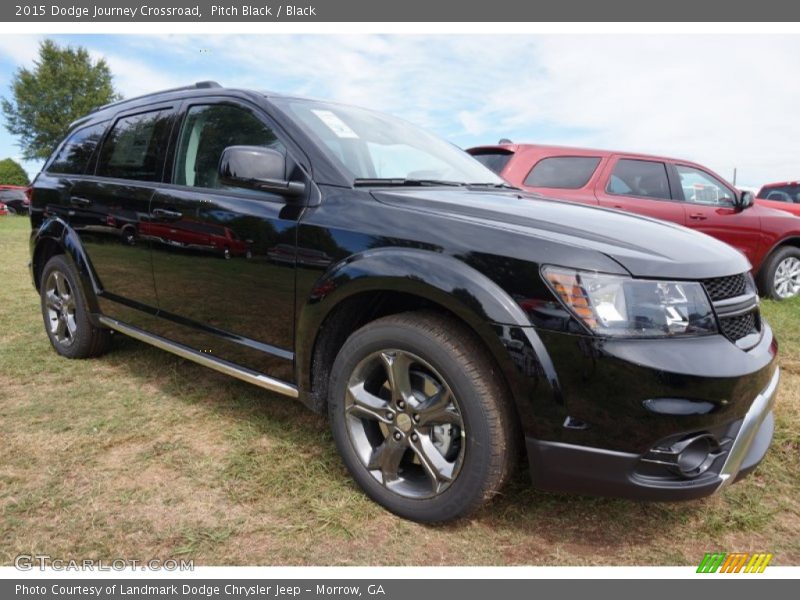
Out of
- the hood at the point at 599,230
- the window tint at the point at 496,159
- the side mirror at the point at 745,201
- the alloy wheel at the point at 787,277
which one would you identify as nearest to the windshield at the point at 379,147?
the hood at the point at 599,230

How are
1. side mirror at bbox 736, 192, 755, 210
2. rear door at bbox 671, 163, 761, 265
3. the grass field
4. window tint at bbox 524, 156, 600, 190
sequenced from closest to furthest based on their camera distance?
1. the grass field
2. window tint at bbox 524, 156, 600, 190
3. side mirror at bbox 736, 192, 755, 210
4. rear door at bbox 671, 163, 761, 265

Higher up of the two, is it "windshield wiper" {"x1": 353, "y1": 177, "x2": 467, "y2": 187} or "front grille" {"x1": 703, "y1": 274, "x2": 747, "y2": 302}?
"windshield wiper" {"x1": 353, "y1": 177, "x2": 467, "y2": 187}

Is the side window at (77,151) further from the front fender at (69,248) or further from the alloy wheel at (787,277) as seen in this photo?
the alloy wheel at (787,277)

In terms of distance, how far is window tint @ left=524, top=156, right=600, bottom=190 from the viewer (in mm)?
6070

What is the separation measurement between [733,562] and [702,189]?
217 inches

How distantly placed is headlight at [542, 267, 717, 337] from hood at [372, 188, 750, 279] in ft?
0.18

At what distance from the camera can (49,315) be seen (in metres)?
4.19

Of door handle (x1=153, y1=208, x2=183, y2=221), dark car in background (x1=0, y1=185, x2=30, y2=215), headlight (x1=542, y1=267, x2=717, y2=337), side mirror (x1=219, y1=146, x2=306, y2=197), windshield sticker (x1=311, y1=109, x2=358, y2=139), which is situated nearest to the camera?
headlight (x1=542, y1=267, x2=717, y2=337)

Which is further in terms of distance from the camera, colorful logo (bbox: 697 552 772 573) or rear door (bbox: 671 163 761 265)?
rear door (bbox: 671 163 761 265)

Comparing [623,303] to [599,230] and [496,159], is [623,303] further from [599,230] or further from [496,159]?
[496,159]

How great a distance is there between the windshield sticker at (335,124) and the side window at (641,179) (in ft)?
14.0

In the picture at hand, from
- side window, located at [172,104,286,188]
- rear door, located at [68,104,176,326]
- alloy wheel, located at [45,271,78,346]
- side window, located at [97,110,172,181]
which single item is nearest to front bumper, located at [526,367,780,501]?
side window, located at [172,104,286,188]

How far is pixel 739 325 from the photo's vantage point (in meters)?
2.00

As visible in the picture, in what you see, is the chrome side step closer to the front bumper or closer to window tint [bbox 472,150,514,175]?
the front bumper
